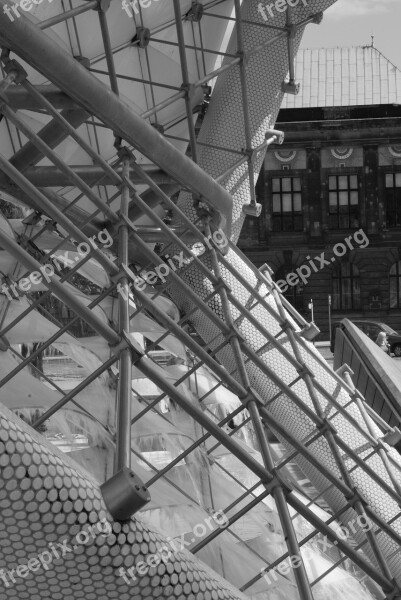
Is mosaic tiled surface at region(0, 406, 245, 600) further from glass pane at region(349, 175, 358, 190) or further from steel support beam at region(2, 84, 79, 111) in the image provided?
glass pane at region(349, 175, 358, 190)

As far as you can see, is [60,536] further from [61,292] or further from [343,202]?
[343,202]

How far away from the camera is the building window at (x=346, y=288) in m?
45.5

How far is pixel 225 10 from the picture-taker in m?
9.41

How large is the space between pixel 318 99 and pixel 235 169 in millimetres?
36822

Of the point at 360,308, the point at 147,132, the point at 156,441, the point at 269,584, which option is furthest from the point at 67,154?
the point at 360,308

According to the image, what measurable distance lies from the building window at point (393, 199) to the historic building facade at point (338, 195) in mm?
39

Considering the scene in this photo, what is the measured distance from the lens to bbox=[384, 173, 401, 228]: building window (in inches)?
1801

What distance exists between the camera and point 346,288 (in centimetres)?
4556

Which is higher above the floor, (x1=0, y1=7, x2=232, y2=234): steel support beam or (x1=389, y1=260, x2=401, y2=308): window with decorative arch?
(x1=389, y1=260, x2=401, y2=308): window with decorative arch

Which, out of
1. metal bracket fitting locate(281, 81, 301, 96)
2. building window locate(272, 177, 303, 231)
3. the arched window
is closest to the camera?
metal bracket fitting locate(281, 81, 301, 96)

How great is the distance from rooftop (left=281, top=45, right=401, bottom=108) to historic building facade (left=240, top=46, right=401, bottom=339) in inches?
1.5

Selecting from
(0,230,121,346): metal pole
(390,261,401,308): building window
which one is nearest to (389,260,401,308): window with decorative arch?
(390,261,401,308): building window

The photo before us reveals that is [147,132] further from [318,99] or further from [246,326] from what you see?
[318,99]

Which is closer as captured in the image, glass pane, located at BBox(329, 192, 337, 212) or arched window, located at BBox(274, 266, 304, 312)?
arched window, located at BBox(274, 266, 304, 312)
